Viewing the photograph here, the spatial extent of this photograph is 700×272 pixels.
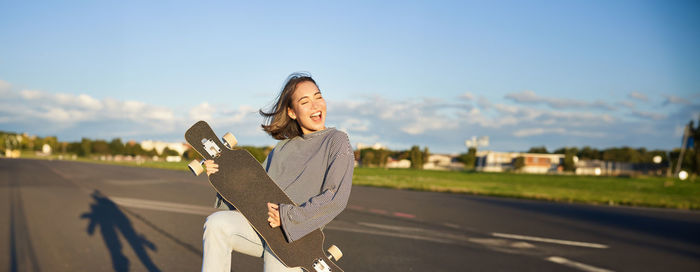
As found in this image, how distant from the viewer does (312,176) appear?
2.54 m

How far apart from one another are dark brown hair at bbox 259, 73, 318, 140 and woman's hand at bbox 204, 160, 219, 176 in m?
0.41

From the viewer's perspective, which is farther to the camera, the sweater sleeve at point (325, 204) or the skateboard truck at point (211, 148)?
the skateboard truck at point (211, 148)

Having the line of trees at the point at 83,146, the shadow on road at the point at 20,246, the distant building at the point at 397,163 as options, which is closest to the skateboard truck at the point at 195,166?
the shadow on road at the point at 20,246

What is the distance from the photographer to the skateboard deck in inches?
97.7

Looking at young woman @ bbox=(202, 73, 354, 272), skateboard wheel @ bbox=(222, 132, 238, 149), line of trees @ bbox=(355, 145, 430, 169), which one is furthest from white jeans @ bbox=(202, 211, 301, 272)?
line of trees @ bbox=(355, 145, 430, 169)

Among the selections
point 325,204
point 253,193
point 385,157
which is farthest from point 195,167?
point 385,157

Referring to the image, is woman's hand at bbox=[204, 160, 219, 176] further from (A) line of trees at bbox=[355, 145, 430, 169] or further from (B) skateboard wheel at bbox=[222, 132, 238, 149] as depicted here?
(A) line of trees at bbox=[355, 145, 430, 169]

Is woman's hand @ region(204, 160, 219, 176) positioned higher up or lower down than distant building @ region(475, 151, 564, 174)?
lower down

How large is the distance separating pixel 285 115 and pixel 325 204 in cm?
66

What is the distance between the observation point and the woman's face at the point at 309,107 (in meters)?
2.72

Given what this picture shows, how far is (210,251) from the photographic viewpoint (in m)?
2.43

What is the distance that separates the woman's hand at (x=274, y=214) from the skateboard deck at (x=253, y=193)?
0.14 ft

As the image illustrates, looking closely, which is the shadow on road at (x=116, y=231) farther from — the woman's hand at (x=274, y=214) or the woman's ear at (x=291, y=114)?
the woman's hand at (x=274, y=214)

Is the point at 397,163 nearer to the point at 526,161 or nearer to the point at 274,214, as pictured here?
the point at 526,161
